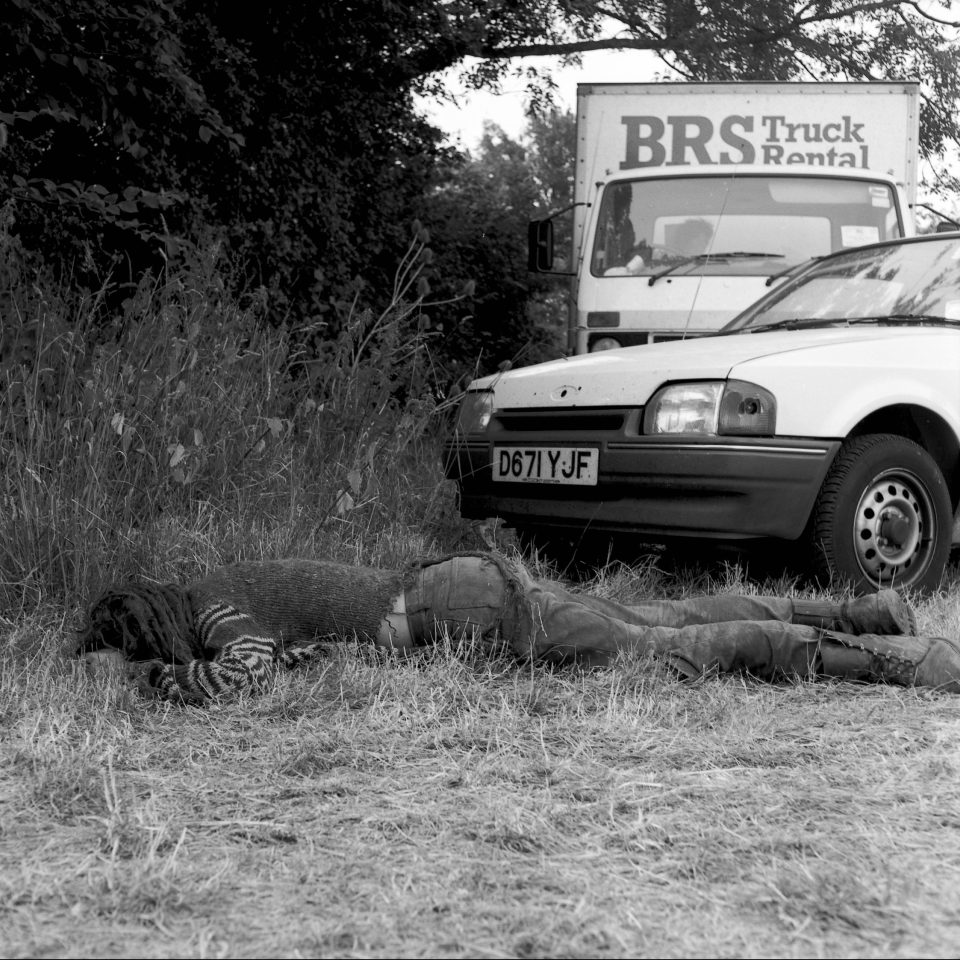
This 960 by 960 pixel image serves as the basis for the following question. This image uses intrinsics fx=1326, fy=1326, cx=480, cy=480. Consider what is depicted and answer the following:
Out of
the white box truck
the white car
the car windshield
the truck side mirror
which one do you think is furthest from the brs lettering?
the white car

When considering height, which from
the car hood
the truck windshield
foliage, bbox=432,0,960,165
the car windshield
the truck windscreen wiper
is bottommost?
the car hood

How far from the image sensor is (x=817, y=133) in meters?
8.80

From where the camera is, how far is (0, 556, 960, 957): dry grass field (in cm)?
194

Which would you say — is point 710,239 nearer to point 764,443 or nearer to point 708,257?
point 708,257

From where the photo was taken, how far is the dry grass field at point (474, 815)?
1.94 m

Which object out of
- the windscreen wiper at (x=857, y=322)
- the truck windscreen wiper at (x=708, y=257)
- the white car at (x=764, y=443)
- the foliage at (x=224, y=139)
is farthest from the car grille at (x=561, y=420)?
the truck windscreen wiper at (x=708, y=257)

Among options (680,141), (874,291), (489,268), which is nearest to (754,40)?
(489,268)

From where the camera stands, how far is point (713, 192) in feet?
27.0

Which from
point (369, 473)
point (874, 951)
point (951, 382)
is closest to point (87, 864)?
point (874, 951)

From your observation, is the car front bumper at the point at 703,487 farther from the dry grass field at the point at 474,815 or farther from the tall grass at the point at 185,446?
the dry grass field at the point at 474,815

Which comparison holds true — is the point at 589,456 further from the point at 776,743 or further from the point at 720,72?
the point at 720,72

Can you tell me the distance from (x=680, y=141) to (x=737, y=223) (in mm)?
1095

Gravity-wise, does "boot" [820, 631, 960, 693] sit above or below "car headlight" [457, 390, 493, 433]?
below

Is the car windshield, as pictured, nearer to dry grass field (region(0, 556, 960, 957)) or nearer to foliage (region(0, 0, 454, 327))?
dry grass field (region(0, 556, 960, 957))
